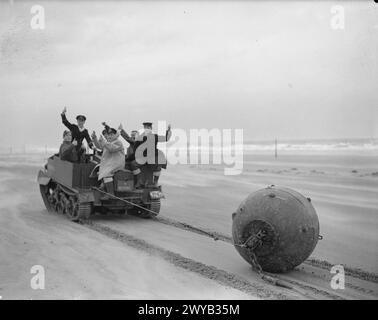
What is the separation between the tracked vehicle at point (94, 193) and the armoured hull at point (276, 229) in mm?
4598

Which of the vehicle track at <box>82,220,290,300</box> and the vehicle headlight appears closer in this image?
the vehicle track at <box>82,220,290,300</box>

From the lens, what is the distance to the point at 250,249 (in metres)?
6.64

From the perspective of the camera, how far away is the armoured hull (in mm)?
6473

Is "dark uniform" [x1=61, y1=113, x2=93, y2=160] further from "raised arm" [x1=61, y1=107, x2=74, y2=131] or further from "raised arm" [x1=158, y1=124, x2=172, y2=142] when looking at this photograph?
"raised arm" [x1=158, y1=124, x2=172, y2=142]

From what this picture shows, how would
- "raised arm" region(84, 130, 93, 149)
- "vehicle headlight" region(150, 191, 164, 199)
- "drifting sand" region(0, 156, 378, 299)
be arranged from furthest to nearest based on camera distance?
"raised arm" region(84, 130, 93, 149) → "vehicle headlight" region(150, 191, 164, 199) → "drifting sand" region(0, 156, 378, 299)

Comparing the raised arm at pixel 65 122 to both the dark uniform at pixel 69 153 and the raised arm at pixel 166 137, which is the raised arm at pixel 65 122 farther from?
the raised arm at pixel 166 137

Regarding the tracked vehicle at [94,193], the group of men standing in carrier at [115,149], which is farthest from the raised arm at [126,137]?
the tracked vehicle at [94,193]

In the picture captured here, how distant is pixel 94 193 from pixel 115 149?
1.13 m

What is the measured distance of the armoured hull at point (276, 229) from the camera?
21.2ft

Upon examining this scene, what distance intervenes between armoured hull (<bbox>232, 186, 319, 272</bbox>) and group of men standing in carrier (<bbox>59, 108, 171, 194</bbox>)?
486 cm

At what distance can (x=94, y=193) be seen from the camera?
11234 millimetres

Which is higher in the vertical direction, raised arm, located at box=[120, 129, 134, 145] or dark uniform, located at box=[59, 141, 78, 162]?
raised arm, located at box=[120, 129, 134, 145]

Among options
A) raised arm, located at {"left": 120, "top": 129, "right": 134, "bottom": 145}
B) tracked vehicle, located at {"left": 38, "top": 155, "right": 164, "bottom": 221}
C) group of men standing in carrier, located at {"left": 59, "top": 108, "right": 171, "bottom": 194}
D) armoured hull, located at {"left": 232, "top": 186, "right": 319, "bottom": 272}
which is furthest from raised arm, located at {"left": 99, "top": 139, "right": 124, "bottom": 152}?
armoured hull, located at {"left": 232, "top": 186, "right": 319, "bottom": 272}

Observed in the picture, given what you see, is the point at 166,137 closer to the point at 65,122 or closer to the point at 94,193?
the point at 94,193
